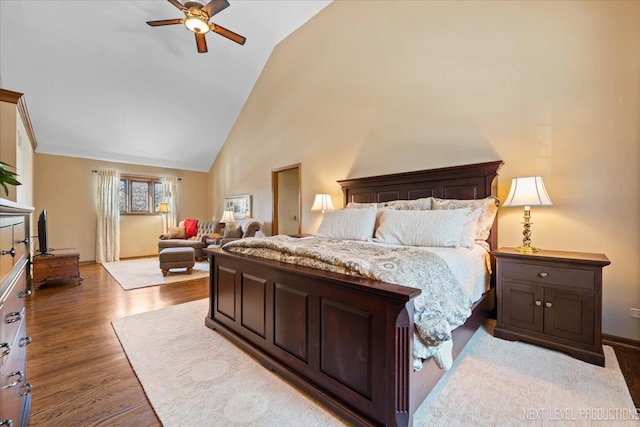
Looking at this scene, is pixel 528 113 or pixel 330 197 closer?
pixel 528 113

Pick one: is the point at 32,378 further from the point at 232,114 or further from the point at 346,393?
the point at 232,114

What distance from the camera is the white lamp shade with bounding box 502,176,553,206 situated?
232 cm

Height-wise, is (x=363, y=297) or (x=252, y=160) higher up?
(x=252, y=160)

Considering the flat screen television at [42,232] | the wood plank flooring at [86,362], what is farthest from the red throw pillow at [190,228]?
the wood plank flooring at [86,362]

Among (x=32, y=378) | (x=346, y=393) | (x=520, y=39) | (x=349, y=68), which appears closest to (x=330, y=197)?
(x=349, y=68)

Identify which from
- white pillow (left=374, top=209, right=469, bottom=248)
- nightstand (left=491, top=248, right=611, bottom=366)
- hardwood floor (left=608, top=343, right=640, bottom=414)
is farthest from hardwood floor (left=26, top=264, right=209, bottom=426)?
hardwood floor (left=608, top=343, right=640, bottom=414)

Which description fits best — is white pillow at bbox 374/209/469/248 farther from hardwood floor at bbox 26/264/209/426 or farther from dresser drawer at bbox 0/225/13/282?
dresser drawer at bbox 0/225/13/282

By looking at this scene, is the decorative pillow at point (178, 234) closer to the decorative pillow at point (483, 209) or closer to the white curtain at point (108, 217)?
the white curtain at point (108, 217)

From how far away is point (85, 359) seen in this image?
6.73ft

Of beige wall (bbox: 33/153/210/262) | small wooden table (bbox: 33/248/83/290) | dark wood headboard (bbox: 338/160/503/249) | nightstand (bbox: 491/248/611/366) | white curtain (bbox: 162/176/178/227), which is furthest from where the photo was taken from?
white curtain (bbox: 162/176/178/227)

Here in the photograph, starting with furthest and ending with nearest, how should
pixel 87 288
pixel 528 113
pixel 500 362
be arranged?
1. pixel 87 288
2. pixel 528 113
3. pixel 500 362

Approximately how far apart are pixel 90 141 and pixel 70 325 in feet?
15.7

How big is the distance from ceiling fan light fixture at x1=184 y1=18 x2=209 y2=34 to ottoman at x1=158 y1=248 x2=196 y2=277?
10.9 feet

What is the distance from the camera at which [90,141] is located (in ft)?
19.1
